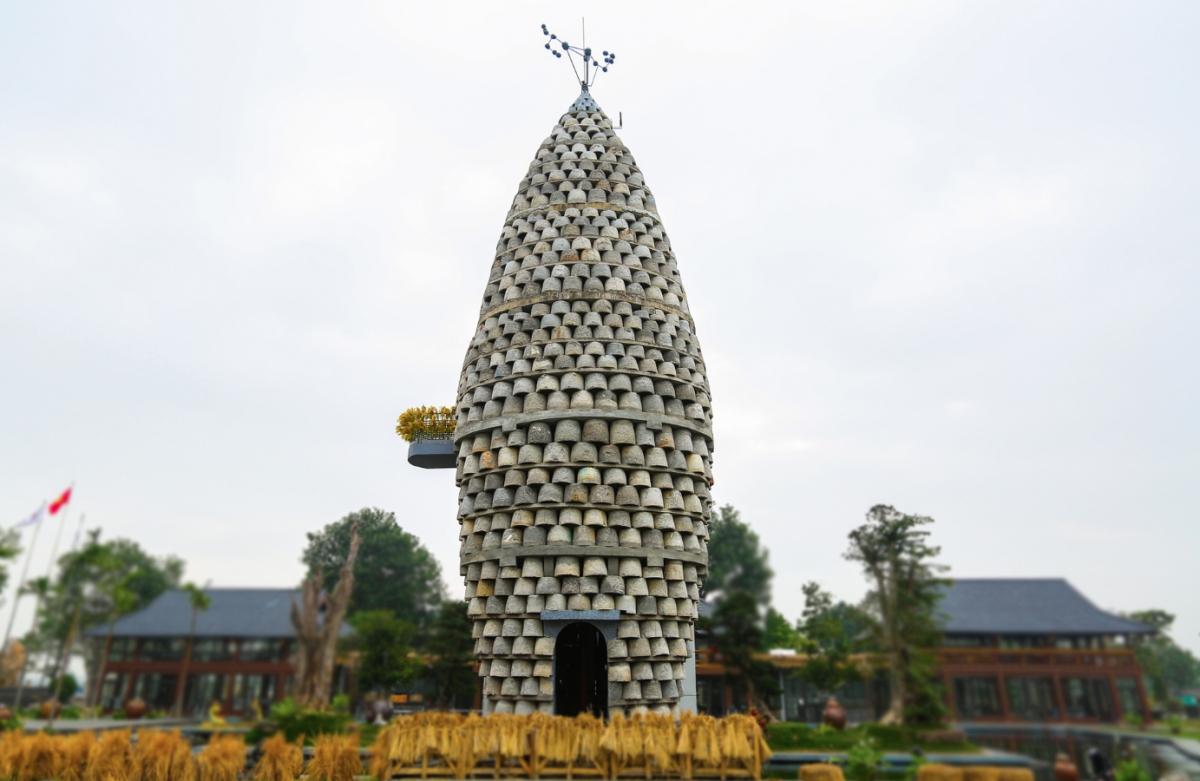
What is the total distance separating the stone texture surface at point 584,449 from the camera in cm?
1747

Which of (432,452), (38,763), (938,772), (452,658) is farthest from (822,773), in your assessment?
(452,658)

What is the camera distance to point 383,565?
91.9ft

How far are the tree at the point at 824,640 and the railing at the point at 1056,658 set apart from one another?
1669 cm

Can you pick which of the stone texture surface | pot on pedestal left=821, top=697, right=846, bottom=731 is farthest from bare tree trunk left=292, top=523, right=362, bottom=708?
pot on pedestal left=821, top=697, right=846, bottom=731

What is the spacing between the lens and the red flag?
15.8 metres

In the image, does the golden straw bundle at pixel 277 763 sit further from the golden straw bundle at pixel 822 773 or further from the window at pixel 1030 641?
the window at pixel 1030 641

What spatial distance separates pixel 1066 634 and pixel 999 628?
82cm

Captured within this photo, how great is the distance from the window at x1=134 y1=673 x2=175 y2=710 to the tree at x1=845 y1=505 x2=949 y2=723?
16.4 metres

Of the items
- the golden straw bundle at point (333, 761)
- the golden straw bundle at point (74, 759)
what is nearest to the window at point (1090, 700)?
the golden straw bundle at point (333, 761)

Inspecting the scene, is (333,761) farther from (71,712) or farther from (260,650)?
(71,712)

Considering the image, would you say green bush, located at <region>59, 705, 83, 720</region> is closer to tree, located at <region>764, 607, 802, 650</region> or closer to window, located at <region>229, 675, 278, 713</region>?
window, located at <region>229, 675, 278, 713</region>

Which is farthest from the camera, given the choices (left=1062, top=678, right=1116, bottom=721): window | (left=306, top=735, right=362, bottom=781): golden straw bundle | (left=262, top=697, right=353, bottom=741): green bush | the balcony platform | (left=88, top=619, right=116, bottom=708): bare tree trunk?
(left=88, top=619, right=116, bottom=708): bare tree trunk

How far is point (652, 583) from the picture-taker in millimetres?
17906

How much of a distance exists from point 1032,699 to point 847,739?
14427 mm
